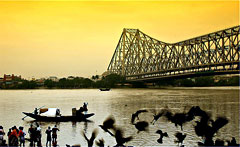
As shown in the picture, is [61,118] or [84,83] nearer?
[61,118]

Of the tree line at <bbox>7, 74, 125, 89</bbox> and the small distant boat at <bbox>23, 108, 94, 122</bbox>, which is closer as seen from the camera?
the small distant boat at <bbox>23, 108, 94, 122</bbox>

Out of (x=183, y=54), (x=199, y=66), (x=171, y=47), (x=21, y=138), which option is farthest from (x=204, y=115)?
(x=171, y=47)

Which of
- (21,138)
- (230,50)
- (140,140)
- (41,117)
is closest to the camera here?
(21,138)

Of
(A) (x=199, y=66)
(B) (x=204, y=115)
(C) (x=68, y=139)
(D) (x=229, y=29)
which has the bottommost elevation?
(C) (x=68, y=139)

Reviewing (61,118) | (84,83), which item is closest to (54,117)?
(61,118)

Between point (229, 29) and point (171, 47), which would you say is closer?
point (229, 29)

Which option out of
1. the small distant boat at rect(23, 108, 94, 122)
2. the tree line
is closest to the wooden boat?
the small distant boat at rect(23, 108, 94, 122)

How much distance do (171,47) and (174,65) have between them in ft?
36.8

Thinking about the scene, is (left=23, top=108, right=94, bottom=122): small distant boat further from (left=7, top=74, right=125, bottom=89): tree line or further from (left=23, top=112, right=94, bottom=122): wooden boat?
(left=7, top=74, right=125, bottom=89): tree line

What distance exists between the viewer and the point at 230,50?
76.4 metres

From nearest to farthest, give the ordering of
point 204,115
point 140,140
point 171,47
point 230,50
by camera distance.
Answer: point 204,115
point 140,140
point 230,50
point 171,47

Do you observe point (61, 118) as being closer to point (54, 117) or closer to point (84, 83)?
point (54, 117)

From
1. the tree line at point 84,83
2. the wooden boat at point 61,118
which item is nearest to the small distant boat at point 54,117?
the wooden boat at point 61,118

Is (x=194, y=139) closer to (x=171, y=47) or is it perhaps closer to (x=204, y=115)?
(x=204, y=115)
